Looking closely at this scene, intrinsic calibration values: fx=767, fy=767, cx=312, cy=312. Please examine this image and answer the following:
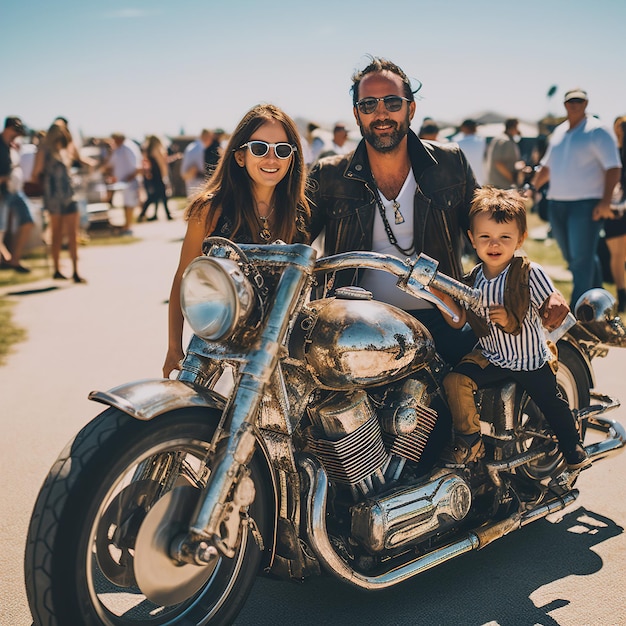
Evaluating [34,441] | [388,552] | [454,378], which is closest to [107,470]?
[388,552]

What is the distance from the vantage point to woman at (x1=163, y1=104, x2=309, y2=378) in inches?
117

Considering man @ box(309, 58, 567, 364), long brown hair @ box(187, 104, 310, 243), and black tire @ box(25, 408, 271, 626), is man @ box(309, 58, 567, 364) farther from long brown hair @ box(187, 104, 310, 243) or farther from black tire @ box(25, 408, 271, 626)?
black tire @ box(25, 408, 271, 626)

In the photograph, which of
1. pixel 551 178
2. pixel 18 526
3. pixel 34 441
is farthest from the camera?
pixel 551 178

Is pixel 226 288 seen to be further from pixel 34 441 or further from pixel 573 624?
pixel 34 441

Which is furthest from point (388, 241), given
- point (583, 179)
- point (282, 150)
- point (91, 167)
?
point (91, 167)

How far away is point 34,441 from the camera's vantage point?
4.37 meters

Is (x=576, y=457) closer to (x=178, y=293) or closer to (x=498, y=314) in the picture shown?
(x=498, y=314)

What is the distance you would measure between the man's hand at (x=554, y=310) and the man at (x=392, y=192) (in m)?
0.59

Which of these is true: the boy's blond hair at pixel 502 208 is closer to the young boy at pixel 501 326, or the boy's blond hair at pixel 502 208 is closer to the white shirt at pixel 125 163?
the young boy at pixel 501 326

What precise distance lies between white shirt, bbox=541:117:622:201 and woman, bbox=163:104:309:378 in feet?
14.3

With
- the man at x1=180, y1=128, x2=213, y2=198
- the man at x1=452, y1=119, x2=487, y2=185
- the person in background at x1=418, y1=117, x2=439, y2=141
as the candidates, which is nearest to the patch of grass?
the person in background at x1=418, y1=117, x2=439, y2=141

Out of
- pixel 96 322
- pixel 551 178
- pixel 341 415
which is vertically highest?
pixel 551 178

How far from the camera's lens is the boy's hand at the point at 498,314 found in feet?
8.61

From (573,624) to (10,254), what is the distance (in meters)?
10.3
